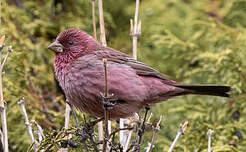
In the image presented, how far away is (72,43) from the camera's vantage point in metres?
4.37

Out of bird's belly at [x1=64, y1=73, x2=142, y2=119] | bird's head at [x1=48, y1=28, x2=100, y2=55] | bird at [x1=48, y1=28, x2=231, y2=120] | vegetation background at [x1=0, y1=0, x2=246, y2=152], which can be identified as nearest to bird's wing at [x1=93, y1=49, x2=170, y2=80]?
bird at [x1=48, y1=28, x2=231, y2=120]

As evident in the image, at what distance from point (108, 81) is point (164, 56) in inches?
115

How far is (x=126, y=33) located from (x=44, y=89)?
1.69 meters

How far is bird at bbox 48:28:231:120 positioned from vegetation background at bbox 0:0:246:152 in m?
0.54

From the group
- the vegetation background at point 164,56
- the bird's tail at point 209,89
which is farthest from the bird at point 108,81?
the vegetation background at point 164,56

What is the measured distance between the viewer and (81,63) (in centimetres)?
402

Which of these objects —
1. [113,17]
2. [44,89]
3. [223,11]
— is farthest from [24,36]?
[223,11]

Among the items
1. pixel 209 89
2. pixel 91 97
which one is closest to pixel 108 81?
pixel 91 97

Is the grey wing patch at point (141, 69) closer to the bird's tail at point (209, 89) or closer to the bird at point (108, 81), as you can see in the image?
the bird at point (108, 81)

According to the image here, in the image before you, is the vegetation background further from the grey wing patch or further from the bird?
the grey wing patch

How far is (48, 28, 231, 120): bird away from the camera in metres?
3.81

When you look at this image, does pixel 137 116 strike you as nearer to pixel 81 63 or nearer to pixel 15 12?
pixel 81 63

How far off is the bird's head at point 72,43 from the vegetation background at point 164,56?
0.56m

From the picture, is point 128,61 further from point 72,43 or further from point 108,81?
point 72,43
